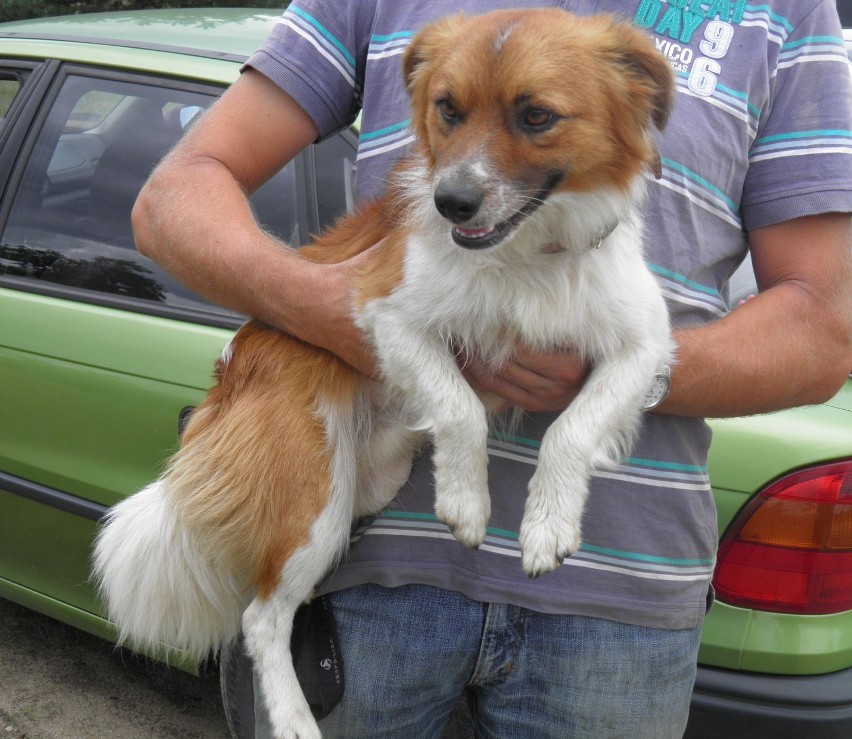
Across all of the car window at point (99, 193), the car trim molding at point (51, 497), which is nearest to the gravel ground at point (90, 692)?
the car trim molding at point (51, 497)

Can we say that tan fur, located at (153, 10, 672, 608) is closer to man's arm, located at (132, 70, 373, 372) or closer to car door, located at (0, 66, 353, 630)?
man's arm, located at (132, 70, 373, 372)

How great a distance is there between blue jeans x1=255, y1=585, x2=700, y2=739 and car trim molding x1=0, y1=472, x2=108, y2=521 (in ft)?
5.11

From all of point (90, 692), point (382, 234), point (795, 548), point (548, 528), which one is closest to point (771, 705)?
point (795, 548)

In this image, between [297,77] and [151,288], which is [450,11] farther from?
[151,288]

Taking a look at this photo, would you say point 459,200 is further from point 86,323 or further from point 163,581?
point 86,323

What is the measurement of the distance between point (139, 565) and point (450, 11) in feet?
4.61

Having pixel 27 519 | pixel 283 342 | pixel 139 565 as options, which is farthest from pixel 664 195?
pixel 27 519

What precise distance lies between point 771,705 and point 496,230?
1.44 metres

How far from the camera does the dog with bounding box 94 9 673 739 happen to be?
181 cm

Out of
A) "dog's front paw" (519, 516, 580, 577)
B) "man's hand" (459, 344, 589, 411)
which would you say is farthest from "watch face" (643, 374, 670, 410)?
"dog's front paw" (519, 516, 580, 577)

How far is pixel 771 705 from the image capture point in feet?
7.94

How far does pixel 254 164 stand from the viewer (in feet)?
6.42

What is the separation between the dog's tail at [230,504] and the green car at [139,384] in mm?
630

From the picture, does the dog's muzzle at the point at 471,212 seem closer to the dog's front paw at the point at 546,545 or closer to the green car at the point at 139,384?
the dog's front paw at the point at 546,545
